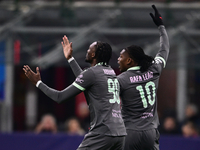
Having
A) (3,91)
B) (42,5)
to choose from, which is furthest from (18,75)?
(42,5)

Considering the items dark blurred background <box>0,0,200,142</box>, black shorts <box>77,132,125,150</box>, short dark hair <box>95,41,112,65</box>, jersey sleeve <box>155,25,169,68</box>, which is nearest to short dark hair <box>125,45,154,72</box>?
jersey sleeve <box>155,25,169,68</box>

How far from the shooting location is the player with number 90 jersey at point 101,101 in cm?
395

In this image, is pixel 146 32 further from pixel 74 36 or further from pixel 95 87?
pixel 95 87

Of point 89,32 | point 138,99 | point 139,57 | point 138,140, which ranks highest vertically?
point 89,32

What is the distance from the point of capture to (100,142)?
12.9 feet

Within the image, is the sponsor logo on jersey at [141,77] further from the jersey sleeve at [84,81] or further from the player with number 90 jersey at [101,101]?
the jersey sleeve at [84,81]

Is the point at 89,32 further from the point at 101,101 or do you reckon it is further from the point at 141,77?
the point at 101,101

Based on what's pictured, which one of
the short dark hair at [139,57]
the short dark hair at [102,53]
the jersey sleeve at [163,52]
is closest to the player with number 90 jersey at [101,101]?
the short dark hair at [102,53]

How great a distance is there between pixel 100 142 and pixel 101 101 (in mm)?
432

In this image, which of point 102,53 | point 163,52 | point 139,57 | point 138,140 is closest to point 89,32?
point 163,52

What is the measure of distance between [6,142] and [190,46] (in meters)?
4.69

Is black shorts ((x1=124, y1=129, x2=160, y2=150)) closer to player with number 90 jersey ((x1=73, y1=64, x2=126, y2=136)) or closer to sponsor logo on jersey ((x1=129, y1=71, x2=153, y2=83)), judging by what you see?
player with number 90 jersey ((x1=73, y1=64, x2=126, y2=136))

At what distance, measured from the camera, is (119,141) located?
4.00 m

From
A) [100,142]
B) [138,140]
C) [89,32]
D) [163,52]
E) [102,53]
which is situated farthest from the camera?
[89,32]
